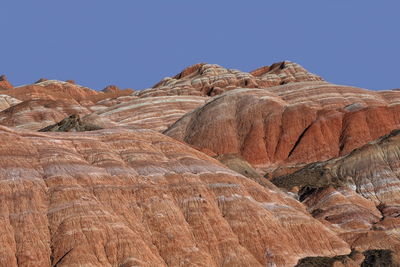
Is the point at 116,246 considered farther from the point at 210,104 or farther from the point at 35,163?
the point at 210,104

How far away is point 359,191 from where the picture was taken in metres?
124

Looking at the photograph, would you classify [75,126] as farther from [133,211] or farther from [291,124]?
[133,211]

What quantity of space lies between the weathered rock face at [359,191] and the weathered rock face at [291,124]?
67.6ft

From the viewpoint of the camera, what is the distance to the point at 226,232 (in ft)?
225

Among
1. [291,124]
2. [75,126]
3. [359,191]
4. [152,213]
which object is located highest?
[75,126]

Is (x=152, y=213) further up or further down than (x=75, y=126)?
further down

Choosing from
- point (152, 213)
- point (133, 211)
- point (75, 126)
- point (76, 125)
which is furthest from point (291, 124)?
point (133, 211)

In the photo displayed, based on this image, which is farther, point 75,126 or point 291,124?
point 291,124

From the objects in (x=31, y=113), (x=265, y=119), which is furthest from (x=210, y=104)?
(x=31, y=113)

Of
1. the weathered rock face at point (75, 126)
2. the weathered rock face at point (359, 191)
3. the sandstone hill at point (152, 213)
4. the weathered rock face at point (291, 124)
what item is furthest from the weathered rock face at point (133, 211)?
the weathered rock face at point (291, 124)

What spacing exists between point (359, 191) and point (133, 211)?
63.9 m

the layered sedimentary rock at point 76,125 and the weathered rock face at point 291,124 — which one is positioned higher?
the layered sedimentary rock at point 76,125

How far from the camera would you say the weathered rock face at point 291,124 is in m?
159

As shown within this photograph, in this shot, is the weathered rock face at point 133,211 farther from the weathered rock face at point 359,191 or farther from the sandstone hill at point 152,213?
the weathered rock face at point 359,191
